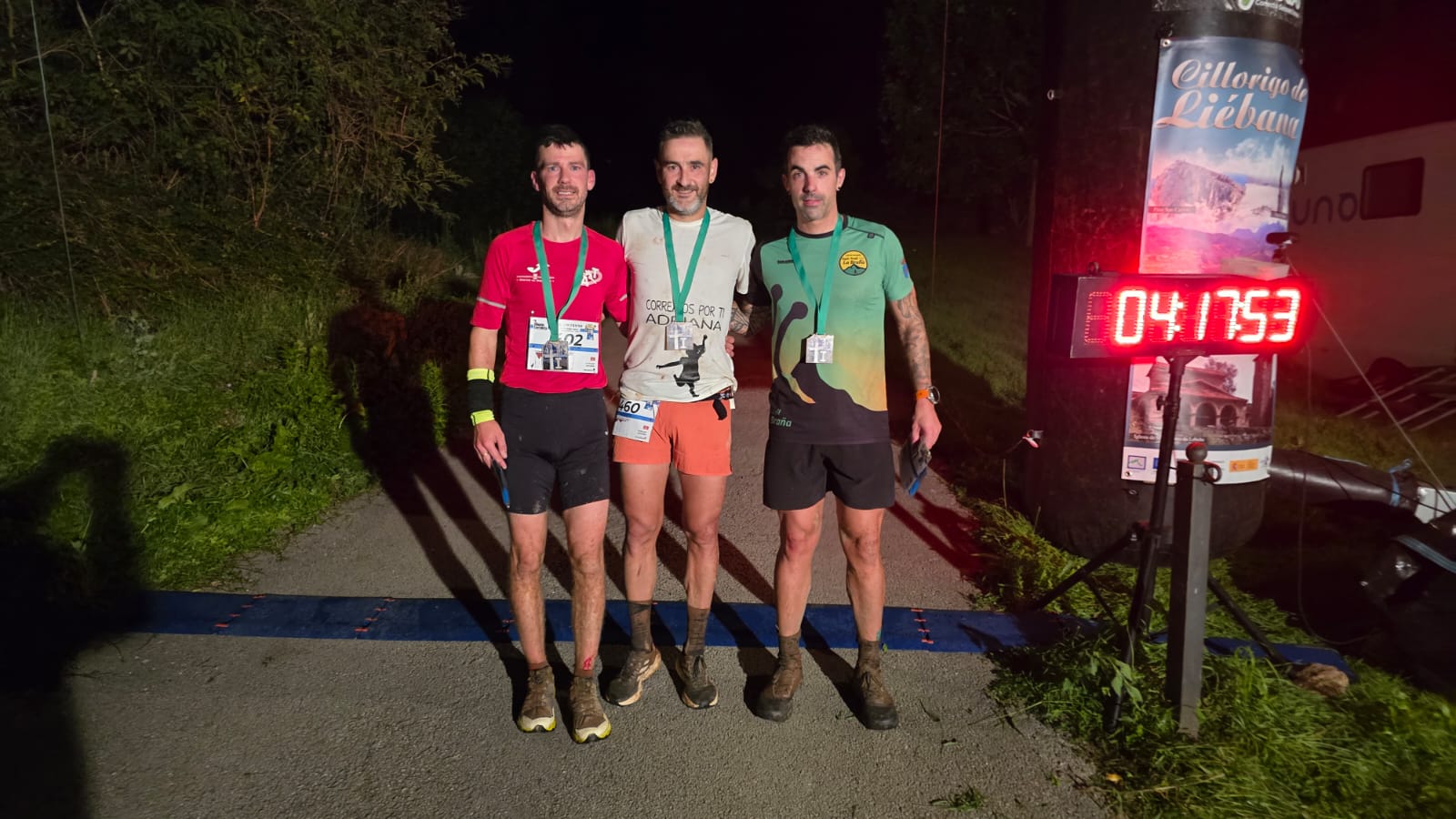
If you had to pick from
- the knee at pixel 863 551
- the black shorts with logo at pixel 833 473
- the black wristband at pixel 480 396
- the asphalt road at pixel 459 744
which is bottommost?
the asphalt road at pixel 459 744

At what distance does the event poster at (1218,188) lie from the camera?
4469 millimetres

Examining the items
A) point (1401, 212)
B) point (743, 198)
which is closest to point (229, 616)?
point (1401, 212)

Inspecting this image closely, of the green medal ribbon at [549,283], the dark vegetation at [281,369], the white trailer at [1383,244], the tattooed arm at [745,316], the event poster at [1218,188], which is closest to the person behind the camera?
the dark vegetation at [281,369]

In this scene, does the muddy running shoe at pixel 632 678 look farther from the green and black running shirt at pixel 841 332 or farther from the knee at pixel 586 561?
the green and black running shirt at pixel 841 332

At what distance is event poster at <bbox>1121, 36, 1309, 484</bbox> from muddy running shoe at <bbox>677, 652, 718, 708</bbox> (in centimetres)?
278

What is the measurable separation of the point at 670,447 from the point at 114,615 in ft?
9.95

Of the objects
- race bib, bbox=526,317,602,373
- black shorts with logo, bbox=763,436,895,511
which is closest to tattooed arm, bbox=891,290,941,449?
black shorts with logo, bbox=763,436,895,511

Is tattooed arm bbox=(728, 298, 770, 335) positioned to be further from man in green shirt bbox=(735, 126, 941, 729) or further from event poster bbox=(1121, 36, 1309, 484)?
event poster bbox=(1121, 36, 1309, 484)

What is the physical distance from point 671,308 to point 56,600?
3.58 m

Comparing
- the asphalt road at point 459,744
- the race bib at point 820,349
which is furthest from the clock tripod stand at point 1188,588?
the race bib at point 820,349

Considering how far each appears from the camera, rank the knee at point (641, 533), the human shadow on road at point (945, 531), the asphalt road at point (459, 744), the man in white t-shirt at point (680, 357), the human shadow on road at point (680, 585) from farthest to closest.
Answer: the human shadow on road at point (945, 531) → the human shadow on road at point (680, 585) → the knee at point (641, 533) → the man in white t-shirt at point (680, 357) → the asphalt road at point (459, 744)

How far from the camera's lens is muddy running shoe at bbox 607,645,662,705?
3.64 metres

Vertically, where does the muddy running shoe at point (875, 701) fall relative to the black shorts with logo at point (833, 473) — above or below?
below

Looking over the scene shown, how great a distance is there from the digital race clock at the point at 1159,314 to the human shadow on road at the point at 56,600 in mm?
4131
